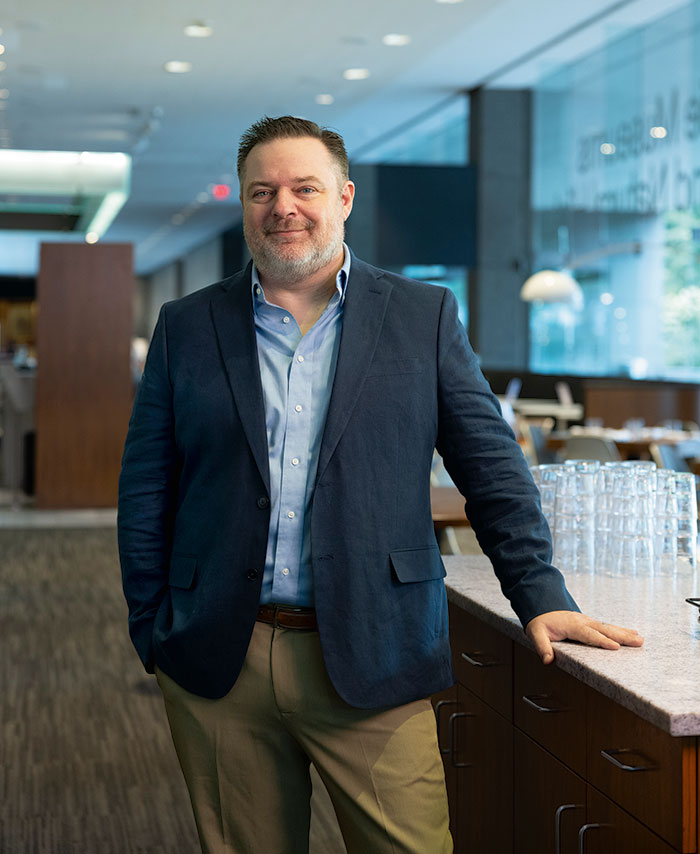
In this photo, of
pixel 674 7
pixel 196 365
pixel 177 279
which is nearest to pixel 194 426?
pixel 196 365

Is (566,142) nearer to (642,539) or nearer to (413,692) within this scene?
(642,539)

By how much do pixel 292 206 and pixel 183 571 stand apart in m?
0.68

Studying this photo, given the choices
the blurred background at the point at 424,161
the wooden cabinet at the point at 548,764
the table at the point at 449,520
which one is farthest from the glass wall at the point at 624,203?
the wooden cabinet at the point at 548,764

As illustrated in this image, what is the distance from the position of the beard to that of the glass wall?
9.84 m

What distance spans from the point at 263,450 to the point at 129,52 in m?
10.00

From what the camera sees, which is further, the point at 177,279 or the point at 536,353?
the point at 177,279

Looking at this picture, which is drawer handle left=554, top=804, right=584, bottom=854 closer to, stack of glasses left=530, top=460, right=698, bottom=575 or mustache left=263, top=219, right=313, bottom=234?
stack of glasses left=530, top=460, right=698, bottom=575

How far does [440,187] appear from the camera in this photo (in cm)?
1450

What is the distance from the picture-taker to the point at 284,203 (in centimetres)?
200

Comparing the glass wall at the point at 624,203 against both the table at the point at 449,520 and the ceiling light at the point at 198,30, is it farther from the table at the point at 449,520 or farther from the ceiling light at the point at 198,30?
the table at the point at 449,520

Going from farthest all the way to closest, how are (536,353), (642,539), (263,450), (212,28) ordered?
1. (536,353)
2. (212,28)
3. (642,539)
4. (263,450)

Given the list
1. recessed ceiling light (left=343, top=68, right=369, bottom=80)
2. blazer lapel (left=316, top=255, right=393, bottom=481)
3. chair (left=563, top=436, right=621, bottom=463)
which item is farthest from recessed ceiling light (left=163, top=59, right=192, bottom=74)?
blazer lapel (left=316, top=255, right=393, bottom=481)

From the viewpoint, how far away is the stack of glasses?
9.12 feet

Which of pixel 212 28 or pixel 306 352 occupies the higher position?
pixel 212 28
